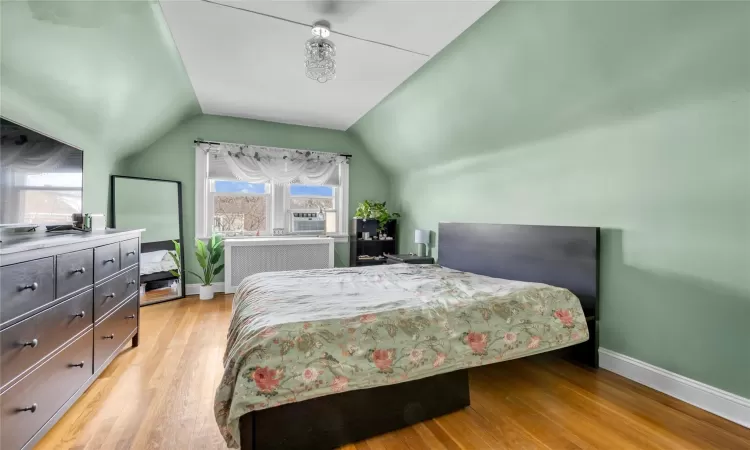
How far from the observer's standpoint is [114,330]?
221 centimetres

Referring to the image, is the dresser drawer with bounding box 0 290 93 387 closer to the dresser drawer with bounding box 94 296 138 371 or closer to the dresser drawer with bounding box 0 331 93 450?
the dresser drawer with bounding box 0 331 93 450

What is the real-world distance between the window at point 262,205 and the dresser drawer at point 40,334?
2881mm

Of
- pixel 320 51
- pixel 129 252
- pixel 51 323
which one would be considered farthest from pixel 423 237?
pixel 51 323

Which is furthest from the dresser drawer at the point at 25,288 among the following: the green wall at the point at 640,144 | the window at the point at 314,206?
the window at the point at 314,206

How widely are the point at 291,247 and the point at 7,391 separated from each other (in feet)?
11.3

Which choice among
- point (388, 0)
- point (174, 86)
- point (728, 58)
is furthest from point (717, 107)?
point (174, 86)

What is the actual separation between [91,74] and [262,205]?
2.72m

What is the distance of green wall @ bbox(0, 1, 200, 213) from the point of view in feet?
5.74

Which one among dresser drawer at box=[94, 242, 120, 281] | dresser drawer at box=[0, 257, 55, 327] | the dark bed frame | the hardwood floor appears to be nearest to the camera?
dresser drawer at box=[0, 257, 55, 327]

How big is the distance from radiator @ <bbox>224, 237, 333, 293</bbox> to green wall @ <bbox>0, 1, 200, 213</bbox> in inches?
59.5

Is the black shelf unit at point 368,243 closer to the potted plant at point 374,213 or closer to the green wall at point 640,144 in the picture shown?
the potted plant at point 374,213

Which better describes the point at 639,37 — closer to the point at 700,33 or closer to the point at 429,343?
the point at 700,33

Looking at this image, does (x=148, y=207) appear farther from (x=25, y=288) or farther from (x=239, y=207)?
(x=25, y=288)

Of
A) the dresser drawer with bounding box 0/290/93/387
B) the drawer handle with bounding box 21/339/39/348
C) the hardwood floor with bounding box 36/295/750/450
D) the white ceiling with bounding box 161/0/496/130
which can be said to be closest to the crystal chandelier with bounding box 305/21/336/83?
the white ceiling with bounding box 161/0/496/130
